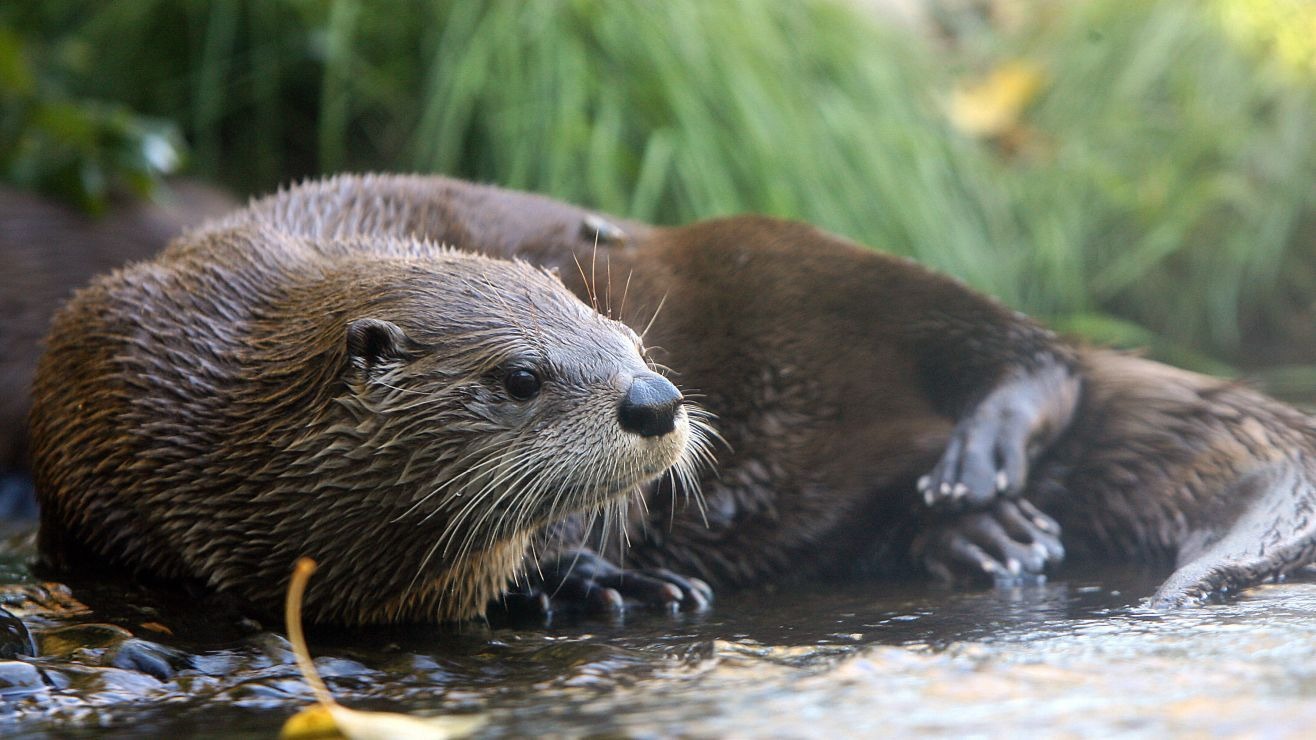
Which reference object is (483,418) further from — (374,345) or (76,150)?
(76,150)

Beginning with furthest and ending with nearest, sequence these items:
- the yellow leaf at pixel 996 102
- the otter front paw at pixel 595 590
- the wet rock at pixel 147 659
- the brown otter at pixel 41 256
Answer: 1. the yellow leaf at pixel 996 102
2. the brown otter at pixel 41 256
3. the otter front paw at pixel 595 590
4. the wet rock at pixel 147 659

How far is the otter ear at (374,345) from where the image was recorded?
2.48 metres

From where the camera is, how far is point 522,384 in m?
2.49

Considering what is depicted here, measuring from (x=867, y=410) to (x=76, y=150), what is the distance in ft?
8.94

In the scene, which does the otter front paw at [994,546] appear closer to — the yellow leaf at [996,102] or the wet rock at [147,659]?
the wet rock at [147,659]

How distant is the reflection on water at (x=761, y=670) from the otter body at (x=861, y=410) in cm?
32

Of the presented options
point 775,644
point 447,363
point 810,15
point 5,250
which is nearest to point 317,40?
point 5,250

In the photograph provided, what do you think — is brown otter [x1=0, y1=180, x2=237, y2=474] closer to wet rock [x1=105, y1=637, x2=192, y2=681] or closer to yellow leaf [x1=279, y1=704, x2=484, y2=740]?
wet rock [x1=105, y1=637, x2=192, y2=681]

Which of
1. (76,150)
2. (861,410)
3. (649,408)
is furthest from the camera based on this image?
(76,150)

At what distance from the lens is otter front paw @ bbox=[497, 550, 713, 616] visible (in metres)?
2.81

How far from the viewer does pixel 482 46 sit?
17.7ft

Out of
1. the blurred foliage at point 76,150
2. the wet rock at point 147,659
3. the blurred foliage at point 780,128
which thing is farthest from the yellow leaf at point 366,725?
the blurred foliage at point 780,128

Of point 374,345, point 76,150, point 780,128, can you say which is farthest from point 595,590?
point 780,128

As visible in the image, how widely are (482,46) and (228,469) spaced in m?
3.06
